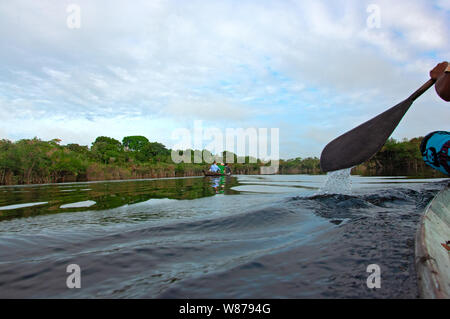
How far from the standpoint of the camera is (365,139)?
7.95 ft

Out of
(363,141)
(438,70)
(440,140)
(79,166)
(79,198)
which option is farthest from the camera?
(79,166)

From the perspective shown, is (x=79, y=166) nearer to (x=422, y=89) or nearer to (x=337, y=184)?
(x=337, y=184)

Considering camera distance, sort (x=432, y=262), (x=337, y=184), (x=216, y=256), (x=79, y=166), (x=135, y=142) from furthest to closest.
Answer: (x=135, y=142), (x=79, y=166), (x=337, y=184), (x=216, y=256), (x=432, y=262)

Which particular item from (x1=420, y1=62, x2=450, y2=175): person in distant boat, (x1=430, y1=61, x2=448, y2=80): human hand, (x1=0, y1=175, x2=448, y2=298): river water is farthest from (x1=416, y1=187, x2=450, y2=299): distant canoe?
(x1=430, y1=61, x2=448, y2=80): human hand

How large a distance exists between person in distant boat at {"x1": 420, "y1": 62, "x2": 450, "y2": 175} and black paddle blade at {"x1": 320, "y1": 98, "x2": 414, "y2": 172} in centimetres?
28

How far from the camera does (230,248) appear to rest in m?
1.80

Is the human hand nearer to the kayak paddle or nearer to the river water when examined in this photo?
the kayak paddle

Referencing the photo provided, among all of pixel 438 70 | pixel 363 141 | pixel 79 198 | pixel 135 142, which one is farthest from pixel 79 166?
pixel 135 142

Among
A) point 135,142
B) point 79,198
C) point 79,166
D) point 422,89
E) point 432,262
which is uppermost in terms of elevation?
point 135,142

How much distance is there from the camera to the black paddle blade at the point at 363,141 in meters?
2.33

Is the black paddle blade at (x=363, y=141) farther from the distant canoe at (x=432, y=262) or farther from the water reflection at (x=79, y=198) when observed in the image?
the water reflection at (x=79, y=198)

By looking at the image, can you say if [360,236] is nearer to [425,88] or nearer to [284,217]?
[284,217]

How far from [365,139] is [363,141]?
3 cm

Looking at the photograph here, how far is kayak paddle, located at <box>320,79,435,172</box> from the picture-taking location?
2.33 meters
